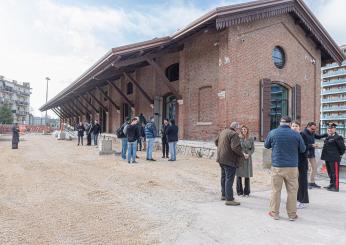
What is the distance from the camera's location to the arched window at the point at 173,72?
17.0m

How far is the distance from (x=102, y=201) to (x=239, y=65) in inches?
371

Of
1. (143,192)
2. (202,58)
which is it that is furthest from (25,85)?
(143,192)

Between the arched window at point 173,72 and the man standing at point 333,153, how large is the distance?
10.8m

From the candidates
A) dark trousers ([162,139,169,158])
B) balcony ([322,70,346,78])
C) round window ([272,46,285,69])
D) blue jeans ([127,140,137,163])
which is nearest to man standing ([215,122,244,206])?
blue jeans ([127,140,137,163])

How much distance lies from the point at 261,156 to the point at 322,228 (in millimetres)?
5802

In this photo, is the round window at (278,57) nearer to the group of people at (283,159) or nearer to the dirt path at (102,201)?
the dirt path at (102,201)

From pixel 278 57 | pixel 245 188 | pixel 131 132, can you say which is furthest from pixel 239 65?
pixel 245 188

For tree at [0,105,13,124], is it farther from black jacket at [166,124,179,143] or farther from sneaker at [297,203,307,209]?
sneaker at [297,203,307,209]

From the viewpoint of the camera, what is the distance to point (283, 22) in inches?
583

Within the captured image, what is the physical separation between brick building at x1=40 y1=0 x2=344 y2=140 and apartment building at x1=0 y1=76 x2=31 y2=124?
83.9m

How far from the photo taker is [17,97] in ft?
319

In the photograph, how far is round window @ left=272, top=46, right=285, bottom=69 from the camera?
1487 cm

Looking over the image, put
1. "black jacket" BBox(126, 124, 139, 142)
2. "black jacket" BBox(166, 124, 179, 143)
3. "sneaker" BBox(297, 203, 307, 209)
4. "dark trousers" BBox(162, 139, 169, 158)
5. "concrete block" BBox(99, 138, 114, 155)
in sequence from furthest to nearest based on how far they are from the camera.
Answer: "concrete block" BBox(99, 138, 114, 155) < "dark trousers" BBox(162, 139, 169, 158) < "black jacket" BBox(166, 124, 179, 143) < "black jacket" BBox(126, 124, 139, 142) < "sneaker" BBox(297, 203, 307, 209)

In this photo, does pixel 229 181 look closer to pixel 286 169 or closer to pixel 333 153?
pixel 286 169
